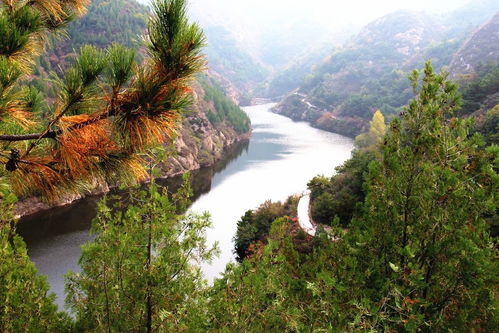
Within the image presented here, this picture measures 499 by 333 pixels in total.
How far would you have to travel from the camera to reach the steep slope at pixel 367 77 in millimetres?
89700

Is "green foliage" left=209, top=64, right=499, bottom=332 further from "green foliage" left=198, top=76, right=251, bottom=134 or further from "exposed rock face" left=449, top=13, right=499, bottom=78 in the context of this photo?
"exposed rock face" left=449, top=13, right=499, bottom=78

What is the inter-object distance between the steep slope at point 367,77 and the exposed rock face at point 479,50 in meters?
12.6

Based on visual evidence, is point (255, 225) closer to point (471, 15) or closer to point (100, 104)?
point (100, 104)

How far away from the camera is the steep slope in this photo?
294 feet

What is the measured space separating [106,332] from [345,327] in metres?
4.24

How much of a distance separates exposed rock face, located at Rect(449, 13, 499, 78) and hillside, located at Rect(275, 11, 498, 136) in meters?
0.53

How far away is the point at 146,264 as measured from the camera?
5.99 meters

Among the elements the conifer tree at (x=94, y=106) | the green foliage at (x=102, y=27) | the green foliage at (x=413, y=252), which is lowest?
the green foliage at (x=413, y=252)

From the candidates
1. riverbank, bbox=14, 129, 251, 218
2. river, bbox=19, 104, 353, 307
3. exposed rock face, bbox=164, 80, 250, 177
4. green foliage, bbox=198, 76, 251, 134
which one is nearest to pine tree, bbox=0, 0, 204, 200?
river, bbox=19, 104, 353, 307

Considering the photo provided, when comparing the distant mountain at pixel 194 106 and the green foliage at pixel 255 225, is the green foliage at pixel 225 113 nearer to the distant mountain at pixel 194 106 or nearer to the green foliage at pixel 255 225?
the distant mountain at pixel 194 106

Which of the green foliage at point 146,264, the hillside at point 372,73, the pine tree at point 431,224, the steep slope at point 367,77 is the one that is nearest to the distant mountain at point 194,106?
the steep slope at point 367,77

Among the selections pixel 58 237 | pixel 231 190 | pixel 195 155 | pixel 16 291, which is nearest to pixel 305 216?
pixel 231 190

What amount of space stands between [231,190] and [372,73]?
98.9 m

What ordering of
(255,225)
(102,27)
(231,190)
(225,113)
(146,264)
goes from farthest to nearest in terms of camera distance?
(225,113), (102,27), (231,190), (255,225), (146,264)
